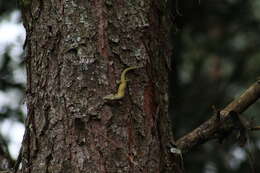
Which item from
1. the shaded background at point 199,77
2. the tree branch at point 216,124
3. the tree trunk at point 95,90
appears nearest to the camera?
the tree trunk at point 95,90

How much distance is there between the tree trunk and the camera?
5.12 ft

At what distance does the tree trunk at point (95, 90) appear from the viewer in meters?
1.56

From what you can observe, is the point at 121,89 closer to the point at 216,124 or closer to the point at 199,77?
the point at 216,124

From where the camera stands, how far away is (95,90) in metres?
1.59

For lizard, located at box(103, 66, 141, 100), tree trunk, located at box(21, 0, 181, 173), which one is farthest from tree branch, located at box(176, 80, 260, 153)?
lizard, located at box(103, 66, 141, 100)

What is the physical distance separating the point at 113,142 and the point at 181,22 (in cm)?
66

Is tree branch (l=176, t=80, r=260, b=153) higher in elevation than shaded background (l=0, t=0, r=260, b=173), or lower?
lower

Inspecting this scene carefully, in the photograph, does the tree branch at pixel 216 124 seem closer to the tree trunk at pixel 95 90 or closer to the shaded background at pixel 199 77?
the tree trunk at pixel 95 90

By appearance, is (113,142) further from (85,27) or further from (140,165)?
(85,27)

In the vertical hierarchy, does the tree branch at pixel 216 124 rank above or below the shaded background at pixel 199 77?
below

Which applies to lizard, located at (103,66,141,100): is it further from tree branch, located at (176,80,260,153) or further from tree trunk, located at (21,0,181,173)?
tree branch, located at (176,80,260,153)

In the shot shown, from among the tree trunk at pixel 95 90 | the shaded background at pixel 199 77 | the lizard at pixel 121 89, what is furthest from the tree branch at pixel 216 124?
the shaded background at pixel 199 77

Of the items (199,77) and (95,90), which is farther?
(199,77)

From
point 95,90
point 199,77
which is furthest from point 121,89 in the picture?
point 199,77
